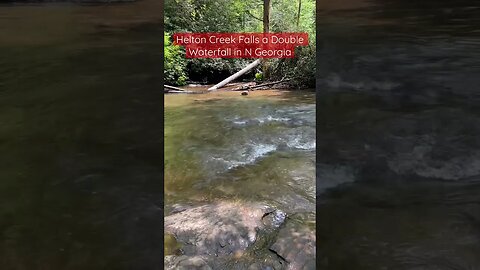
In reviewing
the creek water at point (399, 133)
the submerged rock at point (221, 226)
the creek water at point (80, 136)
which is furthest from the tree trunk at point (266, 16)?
the creek water at point (80, 136)

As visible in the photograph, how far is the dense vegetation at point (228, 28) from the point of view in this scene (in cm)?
959

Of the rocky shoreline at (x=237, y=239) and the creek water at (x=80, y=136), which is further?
the rocky shoreline at (x=237, y=239)

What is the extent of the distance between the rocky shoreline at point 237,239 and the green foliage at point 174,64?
7.07m

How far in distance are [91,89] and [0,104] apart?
0.93 feet

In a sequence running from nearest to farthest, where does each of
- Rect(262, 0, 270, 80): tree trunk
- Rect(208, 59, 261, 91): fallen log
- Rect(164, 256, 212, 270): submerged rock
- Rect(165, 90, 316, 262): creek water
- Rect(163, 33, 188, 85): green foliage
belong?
Rect(164, 256, 212, 270): submerged rock < Rect(165, 90, 316, 262): creek water < Rect(163, 33, 188, 85): green foliage < Rect(262, 0, 270, 80): tree trunk < Rect(208, 59, 261, 91): fallen log

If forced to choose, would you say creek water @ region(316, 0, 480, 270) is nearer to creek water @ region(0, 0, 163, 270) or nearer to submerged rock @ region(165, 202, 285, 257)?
creek water @ region(0, 0, 163, 270)

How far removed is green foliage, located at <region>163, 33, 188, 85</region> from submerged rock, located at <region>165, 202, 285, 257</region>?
7018mm

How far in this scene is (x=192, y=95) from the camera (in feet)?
28.6

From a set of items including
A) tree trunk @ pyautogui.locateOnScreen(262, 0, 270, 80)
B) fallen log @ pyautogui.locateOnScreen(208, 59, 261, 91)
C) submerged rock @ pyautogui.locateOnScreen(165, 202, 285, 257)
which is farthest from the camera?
fallen log @ pyautogui.locateOnScreen(208, 59, 261, 91)

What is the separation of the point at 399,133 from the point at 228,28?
414 inches

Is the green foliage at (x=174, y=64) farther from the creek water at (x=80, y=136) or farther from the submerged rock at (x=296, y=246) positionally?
the creek water at (x=80, y=136)

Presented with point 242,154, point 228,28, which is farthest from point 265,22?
point 242,154

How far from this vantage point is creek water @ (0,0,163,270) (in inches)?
51.7

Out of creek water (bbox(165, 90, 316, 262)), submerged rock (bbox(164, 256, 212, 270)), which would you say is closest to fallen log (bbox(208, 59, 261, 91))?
creek water (bbox(165, 90, 316, 262))
